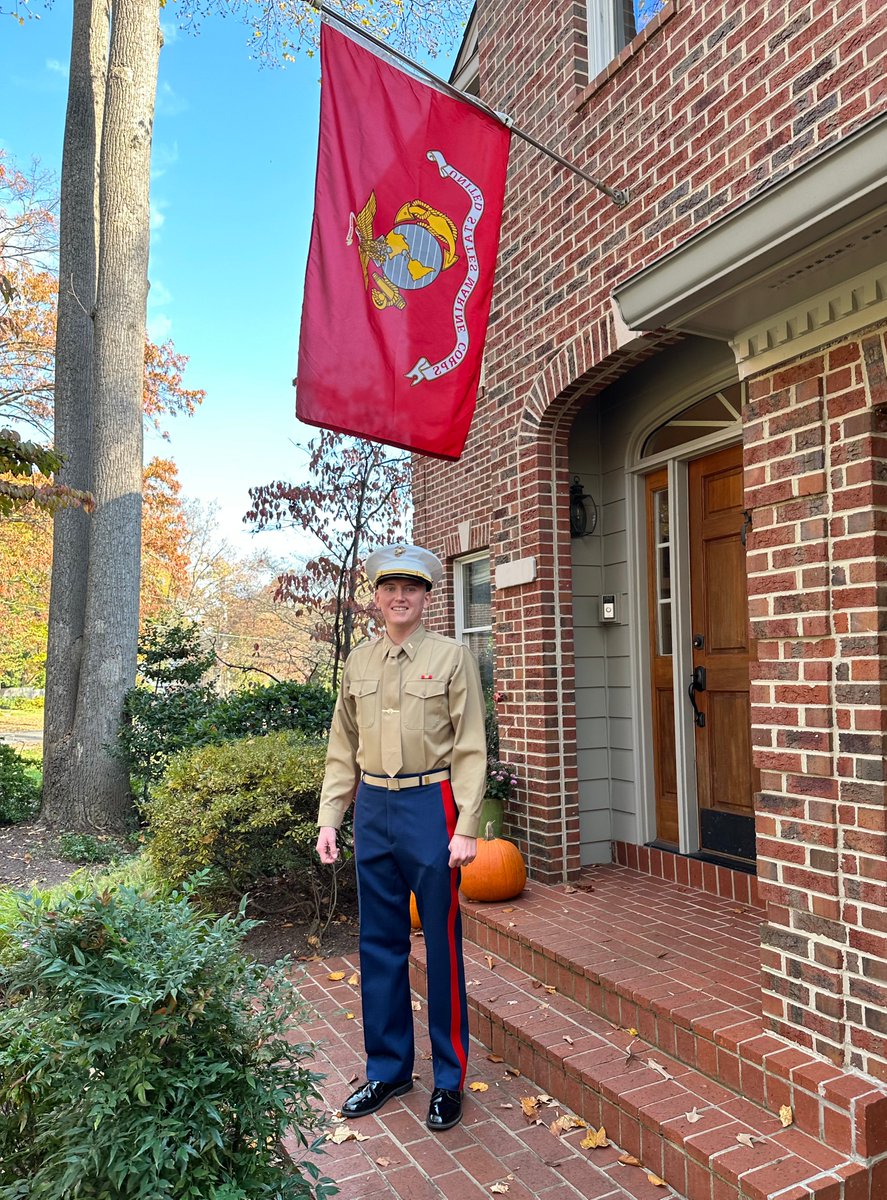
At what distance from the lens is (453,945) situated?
3.10 metres

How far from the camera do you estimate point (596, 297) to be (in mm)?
4641

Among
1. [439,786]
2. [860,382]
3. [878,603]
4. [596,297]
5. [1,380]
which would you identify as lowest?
[439,786]

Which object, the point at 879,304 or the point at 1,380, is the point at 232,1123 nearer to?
the point at 879,304

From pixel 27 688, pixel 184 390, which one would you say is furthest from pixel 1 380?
pixel 27 688

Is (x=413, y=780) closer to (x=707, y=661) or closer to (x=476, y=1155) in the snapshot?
(x=476, y=1155)

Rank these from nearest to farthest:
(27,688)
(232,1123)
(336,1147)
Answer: (232,1123), (336,1147), (27,688)

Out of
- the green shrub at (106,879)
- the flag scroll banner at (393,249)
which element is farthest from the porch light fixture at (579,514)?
the green shrub at (106,879)

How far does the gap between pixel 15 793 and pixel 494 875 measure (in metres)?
6.56

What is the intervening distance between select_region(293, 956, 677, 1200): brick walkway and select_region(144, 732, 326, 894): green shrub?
1.63 m

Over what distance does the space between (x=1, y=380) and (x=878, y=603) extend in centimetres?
1794

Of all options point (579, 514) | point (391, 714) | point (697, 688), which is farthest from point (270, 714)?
point (391, 714)

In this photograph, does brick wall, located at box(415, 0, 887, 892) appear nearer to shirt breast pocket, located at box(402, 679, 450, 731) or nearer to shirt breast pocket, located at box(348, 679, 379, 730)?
shirt breast pocket, located at box(402, 679, 450, 731)

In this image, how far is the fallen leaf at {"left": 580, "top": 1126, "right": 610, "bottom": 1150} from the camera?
2.87 meters

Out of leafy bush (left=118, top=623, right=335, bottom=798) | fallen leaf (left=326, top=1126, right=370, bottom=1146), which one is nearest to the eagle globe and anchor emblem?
fallen leaf (left=326, top=1126, right=370, bottom=1146)
